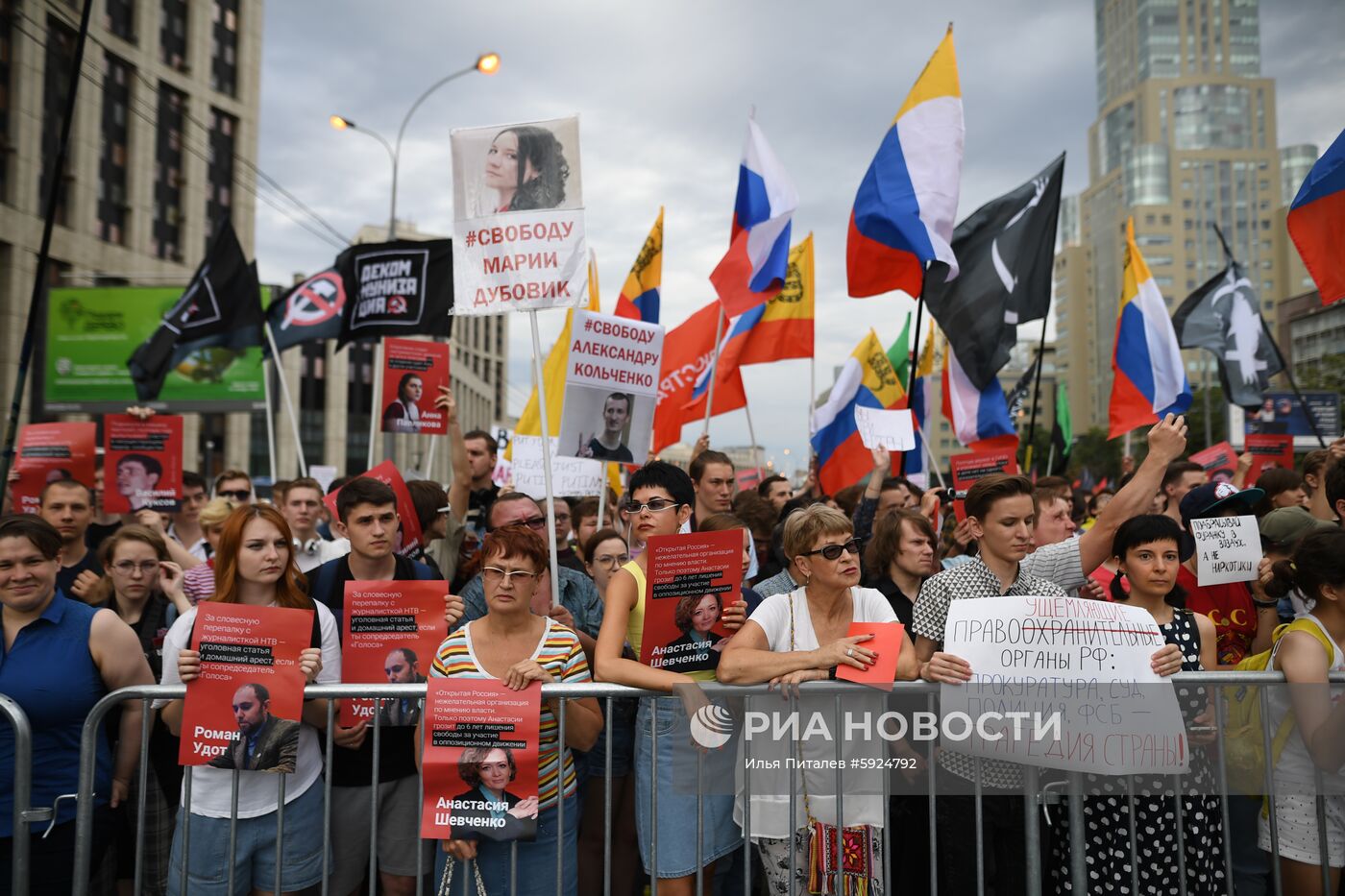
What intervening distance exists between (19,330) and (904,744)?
3278 cm

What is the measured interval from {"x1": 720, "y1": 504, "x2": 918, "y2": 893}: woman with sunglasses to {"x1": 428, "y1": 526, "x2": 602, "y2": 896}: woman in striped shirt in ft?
1.95

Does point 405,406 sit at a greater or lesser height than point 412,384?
lesser

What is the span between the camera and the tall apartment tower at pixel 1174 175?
4572 inches

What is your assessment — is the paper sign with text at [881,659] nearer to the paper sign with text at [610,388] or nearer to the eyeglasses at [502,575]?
the eyeglasses at [502,575]

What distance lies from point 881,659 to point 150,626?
11.7ft

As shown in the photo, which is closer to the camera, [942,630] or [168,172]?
[942,630]

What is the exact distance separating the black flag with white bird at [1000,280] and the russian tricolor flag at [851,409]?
6.89ft

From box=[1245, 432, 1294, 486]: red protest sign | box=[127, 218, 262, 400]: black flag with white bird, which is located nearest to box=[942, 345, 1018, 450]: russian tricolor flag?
box=[1245, 432, 1294, 486]: red protest sign

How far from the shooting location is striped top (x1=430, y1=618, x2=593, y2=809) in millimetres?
3436

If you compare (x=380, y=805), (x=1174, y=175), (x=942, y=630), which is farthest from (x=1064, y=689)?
(x=1174, y=175)

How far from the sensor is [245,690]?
344cm

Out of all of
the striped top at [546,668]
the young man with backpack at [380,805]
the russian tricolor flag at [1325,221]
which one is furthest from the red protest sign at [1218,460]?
the young man with backpack at [380,805]

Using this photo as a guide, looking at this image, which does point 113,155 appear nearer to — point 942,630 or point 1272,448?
point 1272,448

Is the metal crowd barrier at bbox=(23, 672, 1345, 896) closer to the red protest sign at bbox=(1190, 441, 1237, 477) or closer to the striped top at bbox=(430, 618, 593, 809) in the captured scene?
the striped top at bbox=(430, 618, 593, 809)
